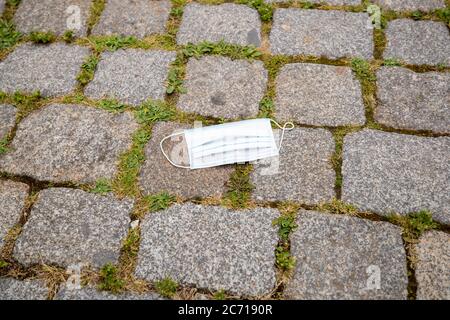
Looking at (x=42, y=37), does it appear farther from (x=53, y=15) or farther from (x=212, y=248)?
(x=212, y=248)

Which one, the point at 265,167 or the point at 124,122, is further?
the point at 124,122

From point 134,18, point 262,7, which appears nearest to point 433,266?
point 262,7

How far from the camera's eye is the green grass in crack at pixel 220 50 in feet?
8.82

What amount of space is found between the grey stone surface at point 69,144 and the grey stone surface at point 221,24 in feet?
2.70

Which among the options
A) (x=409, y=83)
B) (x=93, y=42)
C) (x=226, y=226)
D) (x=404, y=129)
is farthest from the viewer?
(x=93, y=42)

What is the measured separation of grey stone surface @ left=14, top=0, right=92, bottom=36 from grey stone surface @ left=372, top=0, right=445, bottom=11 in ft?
7.14

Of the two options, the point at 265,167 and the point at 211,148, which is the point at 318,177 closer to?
the point at 265,167

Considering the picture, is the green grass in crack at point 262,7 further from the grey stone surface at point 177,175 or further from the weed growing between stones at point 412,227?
the weed growing between stones at point 412,227

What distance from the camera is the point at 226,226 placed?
2.03 meters

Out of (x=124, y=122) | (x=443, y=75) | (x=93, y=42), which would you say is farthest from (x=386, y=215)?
(x=93, y=42)

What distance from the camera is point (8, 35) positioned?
9.44ft

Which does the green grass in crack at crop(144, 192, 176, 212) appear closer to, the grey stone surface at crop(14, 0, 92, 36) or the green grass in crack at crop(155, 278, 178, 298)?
the green grass in crack at crop(155, 278, 178, 298)

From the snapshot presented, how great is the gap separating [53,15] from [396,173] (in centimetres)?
263

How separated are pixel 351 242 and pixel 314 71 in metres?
1.17
